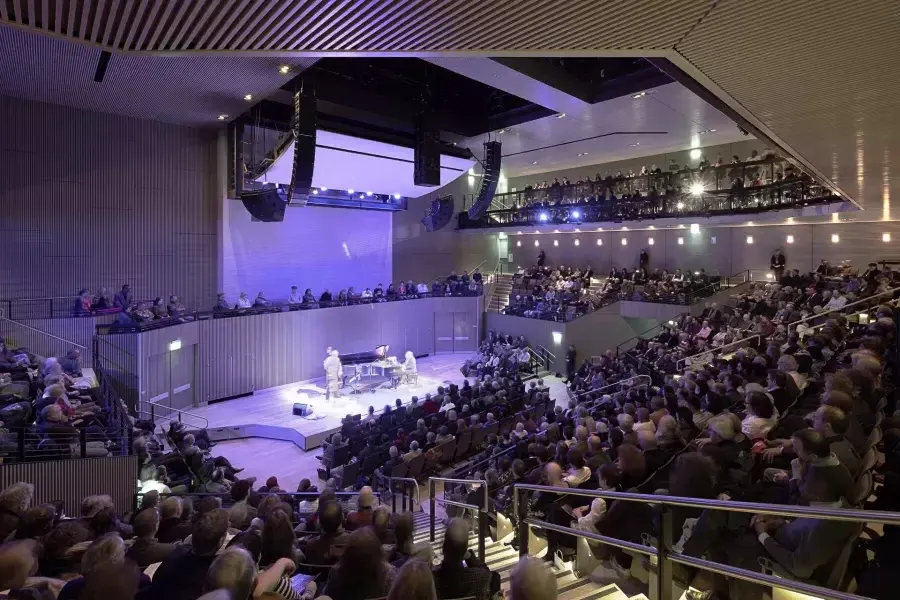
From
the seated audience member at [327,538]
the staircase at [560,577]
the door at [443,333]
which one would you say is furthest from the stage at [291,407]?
the seated audience member at [327,538]

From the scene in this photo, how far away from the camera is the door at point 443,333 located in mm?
22766

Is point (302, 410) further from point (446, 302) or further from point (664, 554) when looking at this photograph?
point (664, 554)

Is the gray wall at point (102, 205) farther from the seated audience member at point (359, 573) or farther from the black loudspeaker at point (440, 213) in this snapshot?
the seated audience member at point (359, 573)

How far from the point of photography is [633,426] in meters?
5.88

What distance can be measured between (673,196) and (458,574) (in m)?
17.4

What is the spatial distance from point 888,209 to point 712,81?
1268cm

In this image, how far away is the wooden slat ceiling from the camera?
389 cm

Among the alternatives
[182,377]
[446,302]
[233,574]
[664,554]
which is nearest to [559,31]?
[664,554]

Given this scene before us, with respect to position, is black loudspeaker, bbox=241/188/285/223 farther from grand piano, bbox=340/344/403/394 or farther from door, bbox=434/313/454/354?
door, bbox=434/313/454/354

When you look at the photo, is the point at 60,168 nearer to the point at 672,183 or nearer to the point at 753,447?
the point at 753,447

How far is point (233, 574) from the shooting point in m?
1.99

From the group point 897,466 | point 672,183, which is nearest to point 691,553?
point 897,466

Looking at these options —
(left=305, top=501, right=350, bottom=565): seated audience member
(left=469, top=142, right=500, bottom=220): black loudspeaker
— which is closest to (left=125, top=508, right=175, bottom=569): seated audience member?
(left=305, top=501, right=350, bottom=565): seated audience member

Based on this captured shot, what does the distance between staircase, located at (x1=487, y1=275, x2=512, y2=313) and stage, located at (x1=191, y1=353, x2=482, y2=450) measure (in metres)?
5.41
